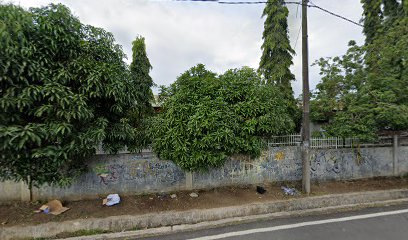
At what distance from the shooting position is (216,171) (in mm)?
5336

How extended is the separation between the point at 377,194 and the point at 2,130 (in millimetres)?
8235

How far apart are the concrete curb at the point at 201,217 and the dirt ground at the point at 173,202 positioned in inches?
10.2

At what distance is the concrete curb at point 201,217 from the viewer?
11.5 feet

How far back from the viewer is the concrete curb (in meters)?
3.49

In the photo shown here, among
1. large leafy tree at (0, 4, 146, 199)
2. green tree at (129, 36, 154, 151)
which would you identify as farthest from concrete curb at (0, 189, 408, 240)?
green tree at (129, 36, 154, 151)

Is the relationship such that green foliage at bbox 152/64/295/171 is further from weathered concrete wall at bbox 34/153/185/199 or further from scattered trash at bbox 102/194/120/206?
scattered trash at bbox 102/194/120/206

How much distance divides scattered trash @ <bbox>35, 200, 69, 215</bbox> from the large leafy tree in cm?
67

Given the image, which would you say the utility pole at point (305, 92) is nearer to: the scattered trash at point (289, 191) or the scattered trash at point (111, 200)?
the scattered trash at point (289, 191)

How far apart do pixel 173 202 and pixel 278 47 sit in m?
10.7

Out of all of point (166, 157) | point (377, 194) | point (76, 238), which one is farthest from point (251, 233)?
point (377, 194)


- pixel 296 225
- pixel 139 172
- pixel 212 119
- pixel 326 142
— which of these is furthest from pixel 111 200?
pixel 326 142

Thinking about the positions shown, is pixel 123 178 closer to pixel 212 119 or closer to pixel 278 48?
pixel 212 119

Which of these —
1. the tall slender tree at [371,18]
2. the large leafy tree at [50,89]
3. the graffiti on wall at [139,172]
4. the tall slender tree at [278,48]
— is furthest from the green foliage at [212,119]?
the tall slender tree at [371,18]

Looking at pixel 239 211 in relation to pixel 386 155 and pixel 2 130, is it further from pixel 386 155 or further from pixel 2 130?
pixel 386 155
